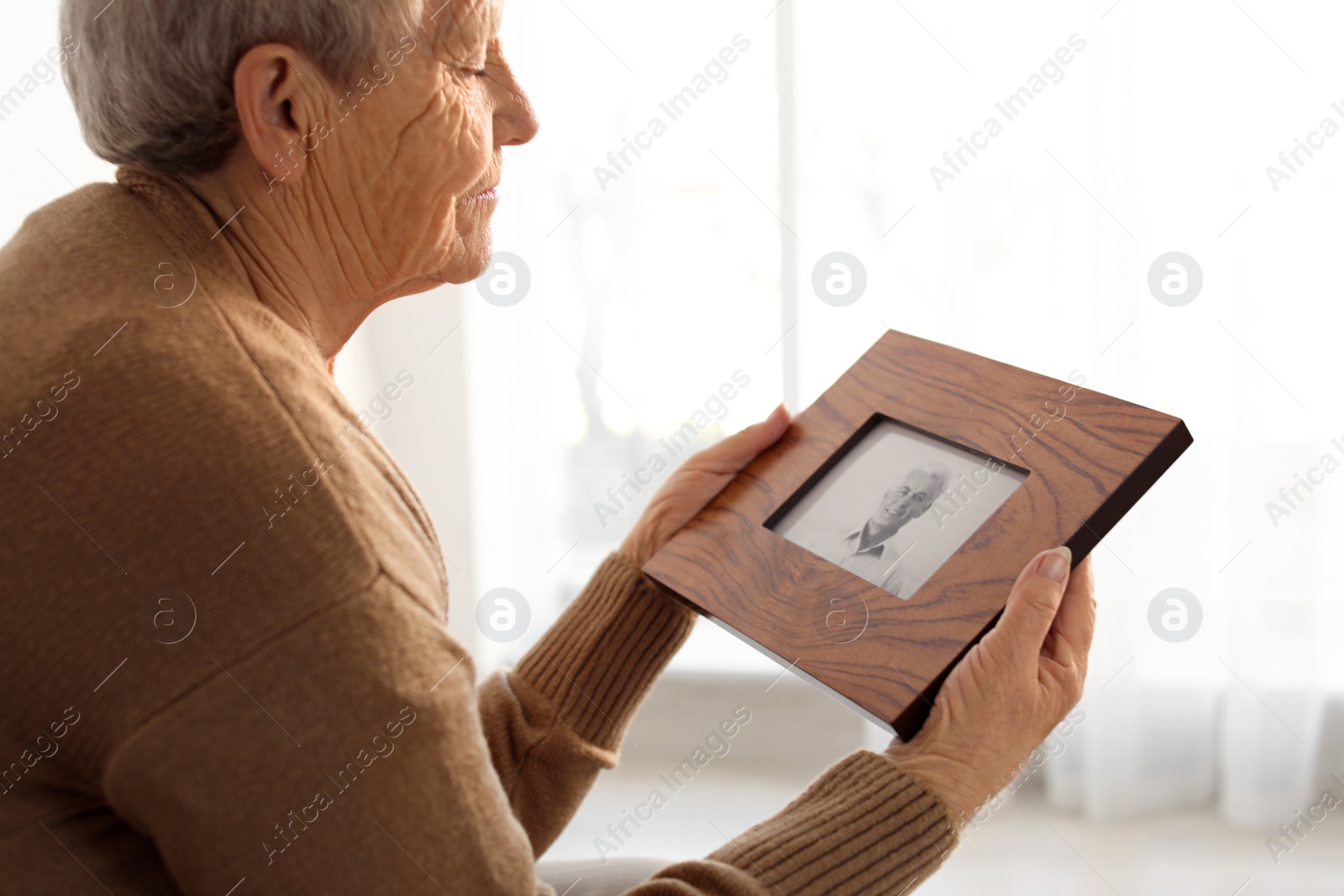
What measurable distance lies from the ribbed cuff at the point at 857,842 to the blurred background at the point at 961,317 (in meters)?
1.25

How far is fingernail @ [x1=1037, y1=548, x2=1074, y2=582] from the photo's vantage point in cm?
82

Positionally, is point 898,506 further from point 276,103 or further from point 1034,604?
point 276,103

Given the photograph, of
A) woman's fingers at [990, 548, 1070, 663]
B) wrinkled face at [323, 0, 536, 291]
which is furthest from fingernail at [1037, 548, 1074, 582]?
wrinkled face at [323, 0, 536, 291]

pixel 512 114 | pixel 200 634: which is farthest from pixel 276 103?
pixel 200 634

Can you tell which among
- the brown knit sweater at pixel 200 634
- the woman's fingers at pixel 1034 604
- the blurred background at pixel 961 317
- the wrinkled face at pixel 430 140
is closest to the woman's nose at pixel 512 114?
the wrinkled face at pixel 430 140

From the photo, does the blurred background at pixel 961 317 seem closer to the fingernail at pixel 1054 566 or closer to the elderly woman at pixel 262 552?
the elderly woman at pixel 262 552

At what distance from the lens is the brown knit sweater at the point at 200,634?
0.65m

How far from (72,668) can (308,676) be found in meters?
0.15

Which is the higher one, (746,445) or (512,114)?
(512,114)

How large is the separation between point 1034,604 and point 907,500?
18cm

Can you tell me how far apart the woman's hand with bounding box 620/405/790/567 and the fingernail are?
405 mm

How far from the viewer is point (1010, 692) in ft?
2.79

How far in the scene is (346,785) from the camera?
2.16ft

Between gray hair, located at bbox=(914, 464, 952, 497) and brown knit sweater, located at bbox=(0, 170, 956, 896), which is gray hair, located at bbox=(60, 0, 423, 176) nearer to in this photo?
brown knit sweater, located at bbox=(0, 170, 956, 896)
